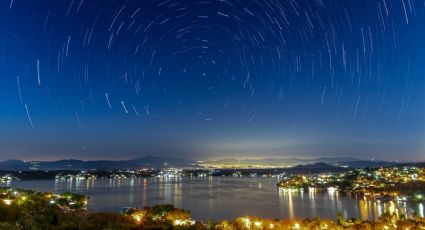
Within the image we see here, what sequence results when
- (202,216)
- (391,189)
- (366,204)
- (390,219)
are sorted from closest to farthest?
1. (390,219)
2. (202,216)
3. (366,204)
4. (391,189)

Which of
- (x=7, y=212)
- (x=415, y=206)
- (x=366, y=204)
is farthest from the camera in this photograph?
(x=366, y=204)

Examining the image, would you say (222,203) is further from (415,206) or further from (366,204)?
(415,206)

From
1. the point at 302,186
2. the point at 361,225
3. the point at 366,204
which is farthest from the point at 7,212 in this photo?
the point at 302,186

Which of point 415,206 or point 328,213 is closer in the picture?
point 328,213

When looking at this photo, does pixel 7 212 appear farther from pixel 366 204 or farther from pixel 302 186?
pixel 302 186

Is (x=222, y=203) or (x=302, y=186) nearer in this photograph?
(x=222, y=203)

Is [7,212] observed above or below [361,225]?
above

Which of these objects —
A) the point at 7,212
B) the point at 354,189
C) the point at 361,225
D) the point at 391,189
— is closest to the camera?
the point at 7,212

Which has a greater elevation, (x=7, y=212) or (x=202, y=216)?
(x=7, y=212)

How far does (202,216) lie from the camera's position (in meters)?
34.8

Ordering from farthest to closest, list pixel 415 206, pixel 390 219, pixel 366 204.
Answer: pixel 366 204, pixel 415 206, pixel 390 219

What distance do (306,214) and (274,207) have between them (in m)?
6.91

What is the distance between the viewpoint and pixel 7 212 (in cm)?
1717

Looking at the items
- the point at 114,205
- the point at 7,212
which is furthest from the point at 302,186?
the point at 7,212
